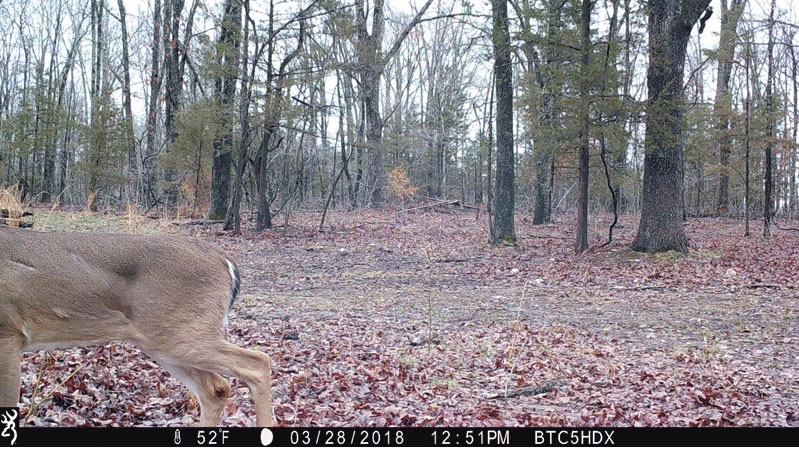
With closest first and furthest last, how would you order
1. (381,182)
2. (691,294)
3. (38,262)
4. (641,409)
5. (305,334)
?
(38,262)
(641,409)
(305,334)
(691,294)
(381,182)

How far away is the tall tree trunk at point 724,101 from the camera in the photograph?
20.6 meters

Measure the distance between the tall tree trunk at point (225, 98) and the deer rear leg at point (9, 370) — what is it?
48.2 feet

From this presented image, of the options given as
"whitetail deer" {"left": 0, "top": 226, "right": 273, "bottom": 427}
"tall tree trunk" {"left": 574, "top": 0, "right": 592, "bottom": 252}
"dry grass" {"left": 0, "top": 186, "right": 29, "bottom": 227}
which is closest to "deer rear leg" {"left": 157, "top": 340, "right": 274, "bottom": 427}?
"whitetail deer" {"left": 0, "top": 226, "right": 273, "bottom": 427}

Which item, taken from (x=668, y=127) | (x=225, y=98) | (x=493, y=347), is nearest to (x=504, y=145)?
(x=668, y=127)

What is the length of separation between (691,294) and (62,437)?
9.28 metres

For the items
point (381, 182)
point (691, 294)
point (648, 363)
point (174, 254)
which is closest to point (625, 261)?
point (691, 294)

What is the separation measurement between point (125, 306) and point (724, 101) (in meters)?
23.1

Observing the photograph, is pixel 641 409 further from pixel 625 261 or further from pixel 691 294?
pixel 625 261

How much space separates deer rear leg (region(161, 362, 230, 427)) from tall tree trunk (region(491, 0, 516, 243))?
44.4ft

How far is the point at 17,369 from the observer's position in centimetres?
318

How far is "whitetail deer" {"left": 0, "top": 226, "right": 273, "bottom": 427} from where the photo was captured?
330 cm

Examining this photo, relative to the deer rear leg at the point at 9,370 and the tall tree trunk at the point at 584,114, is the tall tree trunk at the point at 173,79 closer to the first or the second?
the tall tree trunk at the point at 584,114

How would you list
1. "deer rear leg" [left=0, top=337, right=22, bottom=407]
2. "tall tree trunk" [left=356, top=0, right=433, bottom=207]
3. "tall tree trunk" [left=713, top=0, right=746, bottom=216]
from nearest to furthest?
"deer rear leg" [left=0, top=337, right=22, bottom=407], "tall tree trunk" [left=713, top=0, right=746, bottom=216], "tall tree trunk" [left=356, top=0, right=433, bottom=207]

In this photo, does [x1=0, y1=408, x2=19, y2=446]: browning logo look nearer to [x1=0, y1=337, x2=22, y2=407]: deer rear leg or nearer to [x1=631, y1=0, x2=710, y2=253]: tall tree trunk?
[x1=0, y1=337, x2=22, y2=407]: deer rear leg
